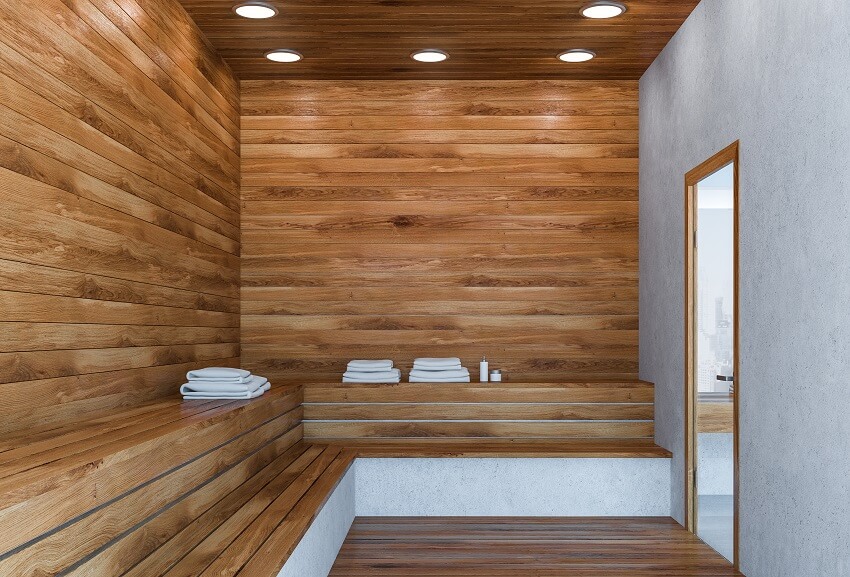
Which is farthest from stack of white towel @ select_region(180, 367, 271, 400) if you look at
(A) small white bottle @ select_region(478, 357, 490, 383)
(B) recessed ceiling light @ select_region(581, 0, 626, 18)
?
(B) recessed ceiling light @ select_region(581, 0, 626, 18)

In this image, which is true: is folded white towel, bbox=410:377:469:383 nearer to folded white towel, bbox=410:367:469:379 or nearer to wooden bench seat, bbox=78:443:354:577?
folded white towel, bbox=410:367:469:379

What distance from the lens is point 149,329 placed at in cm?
347

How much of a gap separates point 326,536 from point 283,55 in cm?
237

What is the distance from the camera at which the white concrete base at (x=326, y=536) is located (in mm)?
2664

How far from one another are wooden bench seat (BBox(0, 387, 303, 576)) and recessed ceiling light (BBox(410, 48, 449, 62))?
1953mm

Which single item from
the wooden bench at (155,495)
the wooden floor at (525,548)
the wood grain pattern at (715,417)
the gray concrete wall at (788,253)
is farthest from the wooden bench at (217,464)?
the gray concrete wall at (788,253)

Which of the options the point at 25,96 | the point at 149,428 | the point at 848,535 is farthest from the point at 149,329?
the point at 848,535

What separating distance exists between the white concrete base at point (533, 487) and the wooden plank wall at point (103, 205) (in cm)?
122

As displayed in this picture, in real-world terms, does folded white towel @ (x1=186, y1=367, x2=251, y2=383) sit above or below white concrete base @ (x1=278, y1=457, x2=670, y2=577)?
above

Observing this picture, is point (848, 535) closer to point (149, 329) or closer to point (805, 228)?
point (805, 228)

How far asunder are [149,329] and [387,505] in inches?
61.2

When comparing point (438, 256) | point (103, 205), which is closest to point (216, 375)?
point (103, 205)

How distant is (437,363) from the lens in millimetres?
4680

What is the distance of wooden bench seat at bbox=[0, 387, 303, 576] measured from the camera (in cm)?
168
